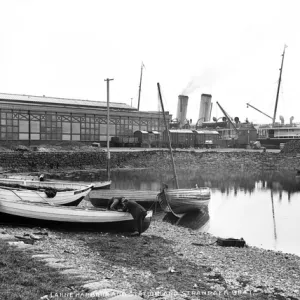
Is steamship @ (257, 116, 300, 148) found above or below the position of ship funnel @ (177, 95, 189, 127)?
below

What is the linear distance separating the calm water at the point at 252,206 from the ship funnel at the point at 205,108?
8515 cm

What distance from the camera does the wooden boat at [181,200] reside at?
1145 inches

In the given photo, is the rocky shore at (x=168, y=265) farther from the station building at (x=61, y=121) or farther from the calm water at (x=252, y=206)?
the station building at (x=61, y=121)

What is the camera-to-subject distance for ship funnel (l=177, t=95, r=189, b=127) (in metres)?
136

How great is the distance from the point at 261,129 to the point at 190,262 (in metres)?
108

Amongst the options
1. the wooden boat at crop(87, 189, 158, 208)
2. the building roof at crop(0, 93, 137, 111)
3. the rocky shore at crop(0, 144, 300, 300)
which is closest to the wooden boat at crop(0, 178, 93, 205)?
the rocky shore at crop(0, 144, 300, 300)

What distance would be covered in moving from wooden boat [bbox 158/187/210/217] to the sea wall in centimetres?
3348

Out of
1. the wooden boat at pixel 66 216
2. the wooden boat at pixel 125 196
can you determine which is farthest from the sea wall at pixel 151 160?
the wooden boat at pixel 66 216

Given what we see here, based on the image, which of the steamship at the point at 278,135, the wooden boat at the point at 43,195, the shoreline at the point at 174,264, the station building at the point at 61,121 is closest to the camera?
the shoreline at the point at 174,264

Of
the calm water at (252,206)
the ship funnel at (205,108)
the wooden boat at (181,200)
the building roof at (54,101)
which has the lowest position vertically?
the calm water at (252,206)

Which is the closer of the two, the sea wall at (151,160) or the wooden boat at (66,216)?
the wooden boat at (66,216)

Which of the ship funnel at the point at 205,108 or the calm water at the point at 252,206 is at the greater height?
the ship funnel at the point at 205,108

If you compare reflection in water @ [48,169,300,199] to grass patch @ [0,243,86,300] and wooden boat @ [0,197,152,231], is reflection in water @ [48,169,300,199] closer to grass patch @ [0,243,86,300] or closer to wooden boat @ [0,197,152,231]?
wooden boat @ [0,197,152,231]

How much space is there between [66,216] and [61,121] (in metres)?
55.0
